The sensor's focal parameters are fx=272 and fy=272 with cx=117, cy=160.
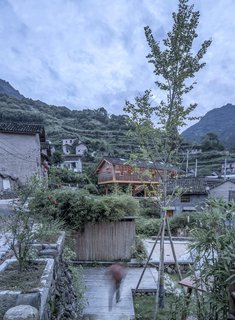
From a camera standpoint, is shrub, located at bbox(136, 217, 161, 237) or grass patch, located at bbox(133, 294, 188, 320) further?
shrub, located at bbox(136, 217, 161, 237)

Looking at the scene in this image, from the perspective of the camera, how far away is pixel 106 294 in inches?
218

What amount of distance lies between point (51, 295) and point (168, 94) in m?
4.09

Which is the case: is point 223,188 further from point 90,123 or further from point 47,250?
point 90,123

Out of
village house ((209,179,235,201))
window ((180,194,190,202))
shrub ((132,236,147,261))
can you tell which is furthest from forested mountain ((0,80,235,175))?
shrub ((132,236,147,261))

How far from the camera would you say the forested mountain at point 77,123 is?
37281mm

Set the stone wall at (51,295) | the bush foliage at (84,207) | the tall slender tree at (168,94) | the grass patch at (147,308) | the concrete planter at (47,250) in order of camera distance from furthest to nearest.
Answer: the bush foliage at (84,207), the tall slender tree at (168,94), the grass patch at (147,308), the concrete planter at (47,250), the stone wall at (51,295)

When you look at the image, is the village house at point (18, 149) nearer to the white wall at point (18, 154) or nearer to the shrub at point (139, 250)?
Result: the white wall at point (18, 154)

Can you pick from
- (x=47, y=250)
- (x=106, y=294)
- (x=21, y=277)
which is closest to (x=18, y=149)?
(x=106, y=294)

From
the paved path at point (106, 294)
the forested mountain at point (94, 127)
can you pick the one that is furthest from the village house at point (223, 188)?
the paved path at point (106, 294)

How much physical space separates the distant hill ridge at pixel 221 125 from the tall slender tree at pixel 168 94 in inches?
1699

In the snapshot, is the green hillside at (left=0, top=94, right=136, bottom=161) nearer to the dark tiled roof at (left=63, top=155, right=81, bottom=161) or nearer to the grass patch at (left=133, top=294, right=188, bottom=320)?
the dark tiled roof at (left=63, top=155, right=81, bottom=161)

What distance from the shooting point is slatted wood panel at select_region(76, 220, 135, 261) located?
7.69 m

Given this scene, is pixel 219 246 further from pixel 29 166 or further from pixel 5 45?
pixel 29 166

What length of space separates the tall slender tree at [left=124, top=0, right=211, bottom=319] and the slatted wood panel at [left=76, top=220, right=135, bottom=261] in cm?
267
